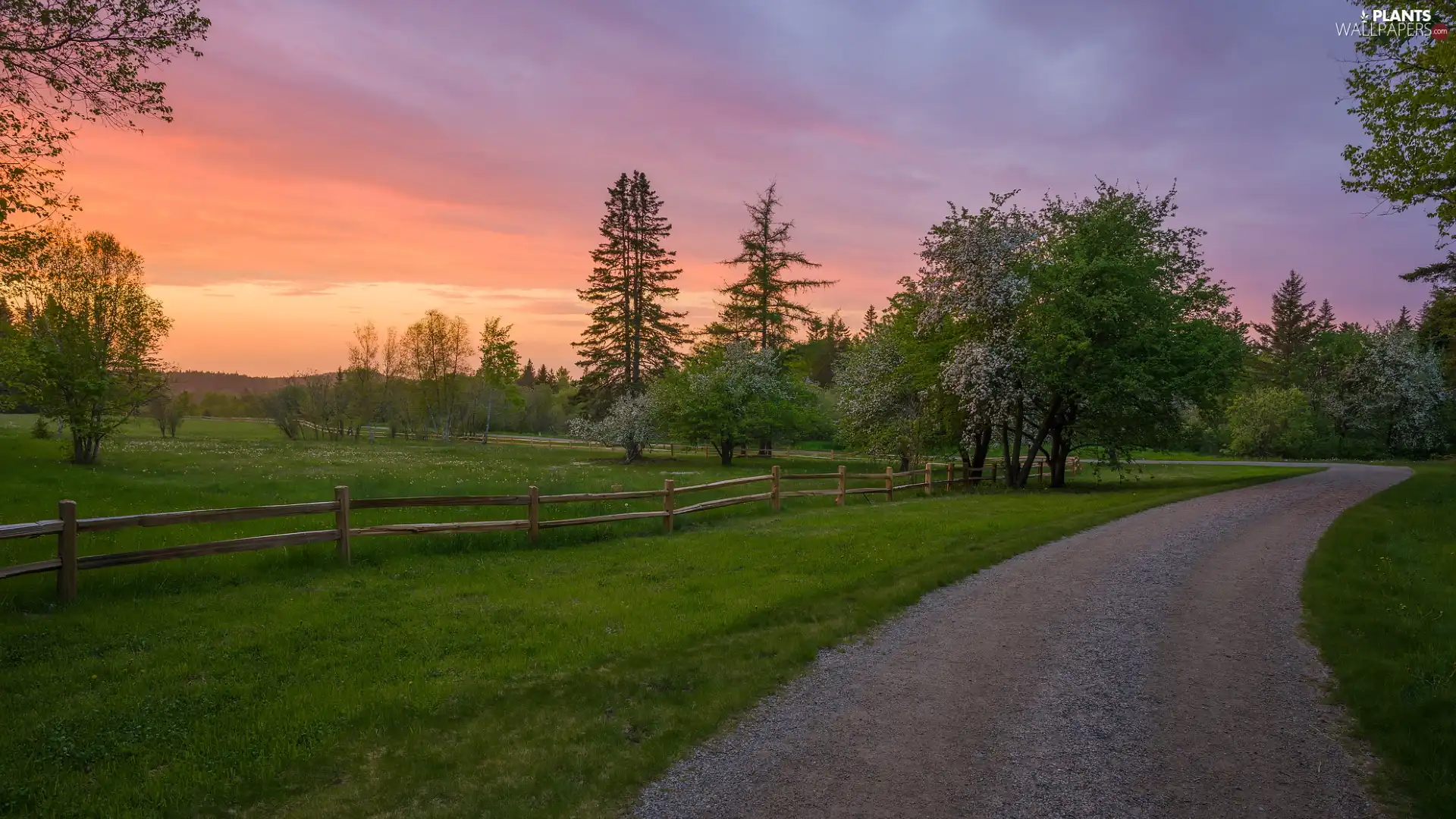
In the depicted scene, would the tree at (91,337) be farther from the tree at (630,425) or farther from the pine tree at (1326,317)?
the pine tree at (1326,317)

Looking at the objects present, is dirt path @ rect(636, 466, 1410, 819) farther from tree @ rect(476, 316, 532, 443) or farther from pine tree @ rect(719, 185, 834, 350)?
tree @ rect(476, 316, 532, 443)

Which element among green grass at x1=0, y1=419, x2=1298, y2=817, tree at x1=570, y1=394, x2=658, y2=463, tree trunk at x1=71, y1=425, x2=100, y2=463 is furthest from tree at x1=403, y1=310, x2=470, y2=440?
green grass at x1=0, y1=419, x2=1298, y2=817

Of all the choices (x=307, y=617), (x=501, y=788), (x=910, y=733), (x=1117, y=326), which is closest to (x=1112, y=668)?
(x=910, y=733)

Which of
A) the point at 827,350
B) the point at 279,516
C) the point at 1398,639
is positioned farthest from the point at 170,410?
the point at 827,350

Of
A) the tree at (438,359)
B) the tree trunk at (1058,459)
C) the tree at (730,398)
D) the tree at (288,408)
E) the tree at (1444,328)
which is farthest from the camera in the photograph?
the tree at (438,359)

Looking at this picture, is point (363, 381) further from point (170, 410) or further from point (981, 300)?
point (981, 300)

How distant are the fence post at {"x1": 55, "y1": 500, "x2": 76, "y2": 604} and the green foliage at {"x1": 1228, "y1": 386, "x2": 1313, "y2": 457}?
6821cm

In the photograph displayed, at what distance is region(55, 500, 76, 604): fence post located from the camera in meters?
9.09

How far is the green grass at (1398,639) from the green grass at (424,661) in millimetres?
4856

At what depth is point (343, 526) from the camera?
1192cm

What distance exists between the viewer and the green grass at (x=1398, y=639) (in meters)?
5.50

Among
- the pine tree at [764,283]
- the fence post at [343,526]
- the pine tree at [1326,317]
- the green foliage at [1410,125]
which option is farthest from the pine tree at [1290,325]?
the fence post at [343,526]

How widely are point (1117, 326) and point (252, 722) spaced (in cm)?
2703

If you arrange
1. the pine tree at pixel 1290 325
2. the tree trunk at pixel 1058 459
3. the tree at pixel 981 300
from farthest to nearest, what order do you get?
the pine tree at pixel 1290 325 → the tree trunk at pixel 1058 459 → the tree at pixel 981 300
